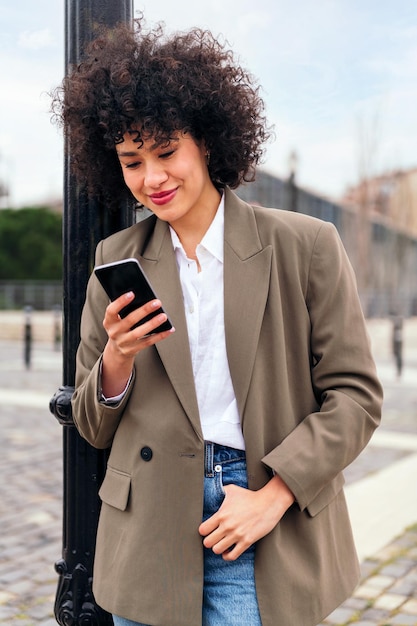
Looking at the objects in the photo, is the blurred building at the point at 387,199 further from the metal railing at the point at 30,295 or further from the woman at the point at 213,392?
the woman at the point at 213,392

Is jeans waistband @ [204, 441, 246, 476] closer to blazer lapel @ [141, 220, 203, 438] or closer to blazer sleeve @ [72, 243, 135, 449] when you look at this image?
blazer lapel @ [141, 220, 203, 438]

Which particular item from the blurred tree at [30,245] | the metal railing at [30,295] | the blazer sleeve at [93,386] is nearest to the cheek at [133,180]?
the blazer sleeve at [93,386]

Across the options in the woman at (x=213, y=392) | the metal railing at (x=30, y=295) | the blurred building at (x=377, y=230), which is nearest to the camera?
the woman at (x=213, y=392)

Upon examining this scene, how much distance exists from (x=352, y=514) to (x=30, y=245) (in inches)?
1372

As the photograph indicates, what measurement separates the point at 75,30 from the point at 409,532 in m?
3.85

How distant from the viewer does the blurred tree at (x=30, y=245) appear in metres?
38.7

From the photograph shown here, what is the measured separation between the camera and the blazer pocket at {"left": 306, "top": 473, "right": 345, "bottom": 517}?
5.76 ft

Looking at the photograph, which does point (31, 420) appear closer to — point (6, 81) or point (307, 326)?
point (6, 81)

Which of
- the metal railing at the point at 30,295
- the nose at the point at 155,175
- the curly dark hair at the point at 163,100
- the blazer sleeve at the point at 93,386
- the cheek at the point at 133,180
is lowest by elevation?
the metal railing at the point at 30,295

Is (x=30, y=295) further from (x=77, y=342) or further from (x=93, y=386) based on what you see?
(x=93, y=386)

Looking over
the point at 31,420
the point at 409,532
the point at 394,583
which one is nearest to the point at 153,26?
the point at 394,583

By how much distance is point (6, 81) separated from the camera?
99.9 inches

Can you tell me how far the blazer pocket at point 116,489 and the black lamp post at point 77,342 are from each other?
49 centimetres

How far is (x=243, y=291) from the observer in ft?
5.80
